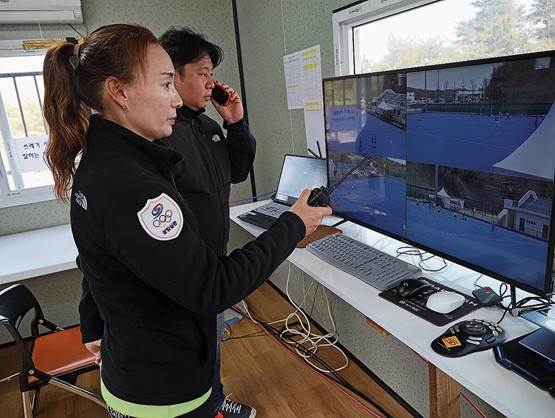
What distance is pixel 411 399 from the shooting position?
1.80 meters

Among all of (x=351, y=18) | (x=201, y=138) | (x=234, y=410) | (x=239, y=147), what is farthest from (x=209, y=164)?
(x=234, y=410)

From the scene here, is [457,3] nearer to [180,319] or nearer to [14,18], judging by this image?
[180,319]

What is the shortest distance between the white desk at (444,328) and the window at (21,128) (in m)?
2.02

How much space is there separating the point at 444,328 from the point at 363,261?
0.40m

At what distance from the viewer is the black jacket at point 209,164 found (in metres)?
1.42

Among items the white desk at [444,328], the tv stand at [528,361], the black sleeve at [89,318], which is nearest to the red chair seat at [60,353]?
the black sleeve at [89,318]

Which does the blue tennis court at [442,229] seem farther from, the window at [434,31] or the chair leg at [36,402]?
the chair leg at [36,402]

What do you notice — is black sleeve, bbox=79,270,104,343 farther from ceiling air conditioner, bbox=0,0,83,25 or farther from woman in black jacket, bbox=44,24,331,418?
ceiling air conditioner, bbox=0,0,83,25

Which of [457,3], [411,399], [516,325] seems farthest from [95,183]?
[411,399]

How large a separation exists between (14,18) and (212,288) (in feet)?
8.13

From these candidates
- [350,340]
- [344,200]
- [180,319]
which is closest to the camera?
[180,319]

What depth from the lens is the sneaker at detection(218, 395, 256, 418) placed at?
6.09ft

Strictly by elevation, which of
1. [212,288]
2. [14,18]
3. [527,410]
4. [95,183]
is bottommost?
[527,410]

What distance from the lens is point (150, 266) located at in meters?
0.77
